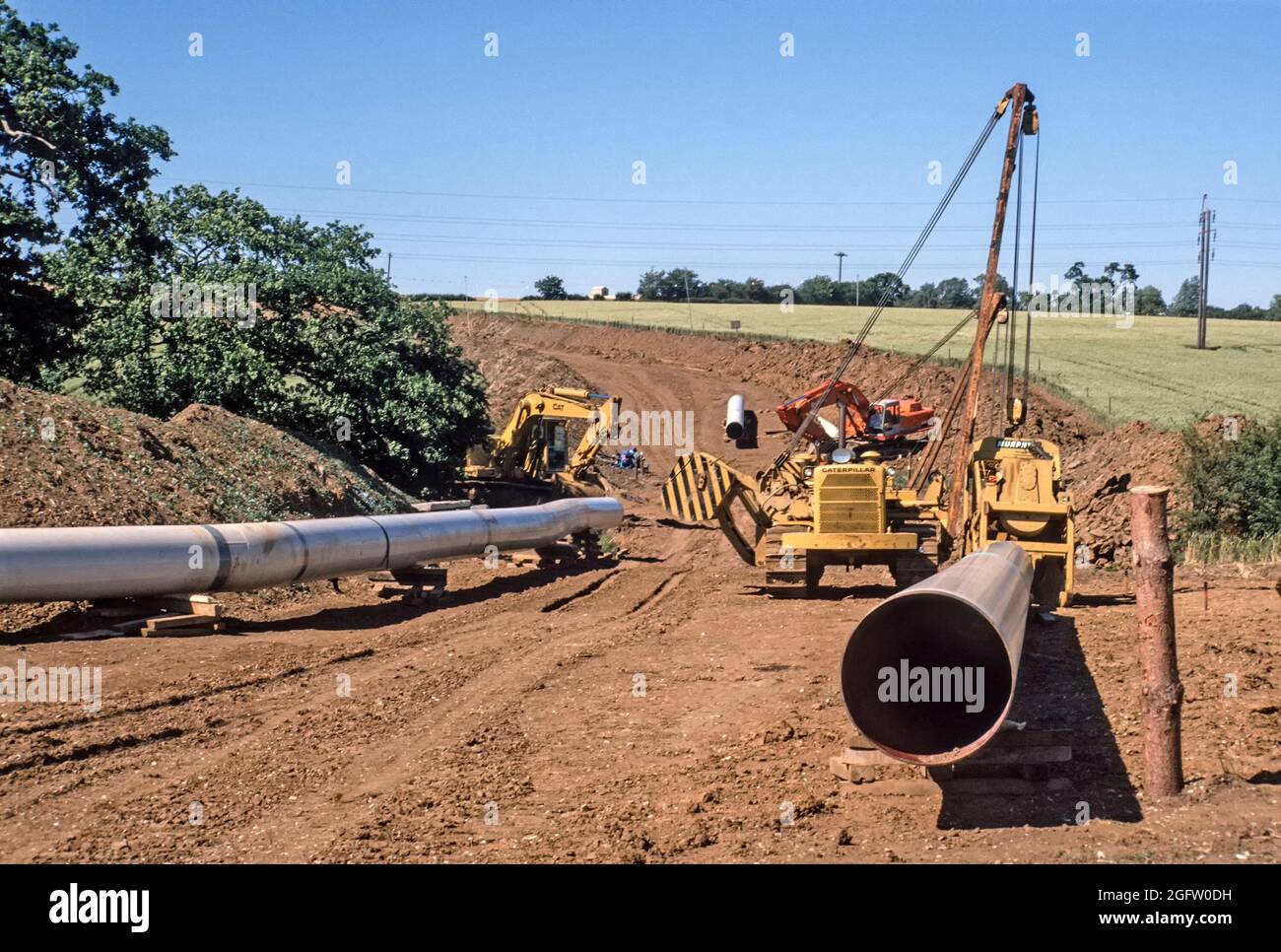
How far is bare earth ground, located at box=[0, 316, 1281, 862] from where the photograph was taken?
8.08 m

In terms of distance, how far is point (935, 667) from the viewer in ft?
28.6

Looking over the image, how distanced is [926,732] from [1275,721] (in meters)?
4.24

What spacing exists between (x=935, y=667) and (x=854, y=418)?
821 inches

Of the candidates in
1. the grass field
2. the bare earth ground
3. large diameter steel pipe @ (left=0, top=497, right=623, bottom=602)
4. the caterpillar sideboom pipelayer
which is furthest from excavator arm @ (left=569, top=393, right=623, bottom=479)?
the grass field

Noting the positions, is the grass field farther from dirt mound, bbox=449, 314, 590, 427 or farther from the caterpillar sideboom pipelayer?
the caterpillar sideboom pipelayer

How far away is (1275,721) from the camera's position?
1060cm

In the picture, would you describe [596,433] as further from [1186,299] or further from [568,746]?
[1186,299]

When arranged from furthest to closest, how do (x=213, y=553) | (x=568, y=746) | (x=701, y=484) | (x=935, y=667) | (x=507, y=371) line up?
(x=507, y=371)
(x=701, y=484)
(x=213, y=553)
(x=568, y=746)
(x=935, y=667)

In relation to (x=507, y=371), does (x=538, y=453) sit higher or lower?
lower

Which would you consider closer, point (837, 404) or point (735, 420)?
point (735, 420)

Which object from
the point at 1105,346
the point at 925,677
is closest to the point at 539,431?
the point at 925,677

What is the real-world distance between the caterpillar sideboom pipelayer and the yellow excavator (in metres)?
9.63
